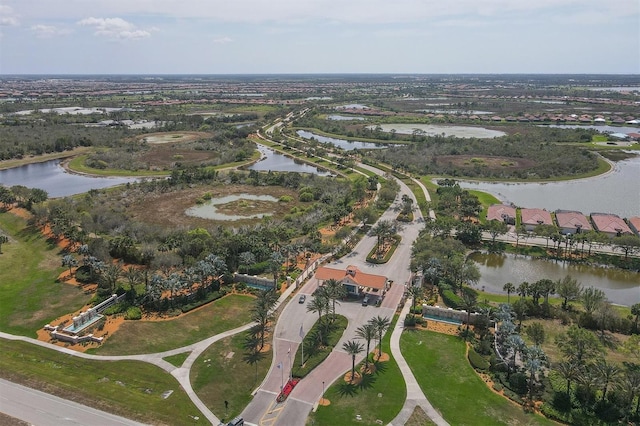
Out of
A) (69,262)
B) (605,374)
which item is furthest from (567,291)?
(69,262)

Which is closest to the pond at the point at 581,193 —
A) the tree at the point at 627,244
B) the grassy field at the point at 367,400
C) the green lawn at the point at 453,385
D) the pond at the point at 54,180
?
the tree at the point at 627,244

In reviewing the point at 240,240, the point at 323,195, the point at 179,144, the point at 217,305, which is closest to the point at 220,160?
the point at 179,144

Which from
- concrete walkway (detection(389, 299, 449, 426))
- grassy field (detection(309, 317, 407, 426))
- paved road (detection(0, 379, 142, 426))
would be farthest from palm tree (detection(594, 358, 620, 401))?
paved road (detection(0, 379, 142, 426))

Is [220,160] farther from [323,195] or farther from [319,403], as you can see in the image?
[319,403]

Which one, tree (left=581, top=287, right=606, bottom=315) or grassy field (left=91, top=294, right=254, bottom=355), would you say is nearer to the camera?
grassy field (left=91, top=294, right=254, bottom=355)

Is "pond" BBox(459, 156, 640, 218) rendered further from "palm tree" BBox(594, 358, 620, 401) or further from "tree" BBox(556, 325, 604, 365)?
"palm tree" BBox(594, 358, 620, 401)

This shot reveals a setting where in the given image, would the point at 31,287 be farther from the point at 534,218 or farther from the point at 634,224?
the point at 634,224
